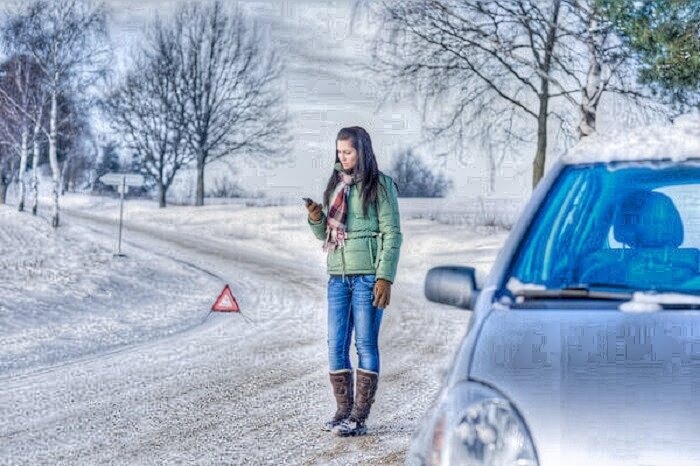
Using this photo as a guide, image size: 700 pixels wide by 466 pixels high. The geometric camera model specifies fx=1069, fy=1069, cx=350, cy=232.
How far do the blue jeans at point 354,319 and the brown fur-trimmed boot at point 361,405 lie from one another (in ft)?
0.18

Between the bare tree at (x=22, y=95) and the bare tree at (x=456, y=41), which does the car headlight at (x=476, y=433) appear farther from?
the bare tree at (x=22, y=95)

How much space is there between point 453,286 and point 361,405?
9.79 feet

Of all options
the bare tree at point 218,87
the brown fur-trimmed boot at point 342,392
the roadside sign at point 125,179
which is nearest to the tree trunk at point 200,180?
the bare tree at point 218,87

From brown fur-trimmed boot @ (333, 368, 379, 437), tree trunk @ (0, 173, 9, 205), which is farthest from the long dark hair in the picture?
tree trunk @ (0, 173, 9, 205)

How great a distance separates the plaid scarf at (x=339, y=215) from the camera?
250 inches

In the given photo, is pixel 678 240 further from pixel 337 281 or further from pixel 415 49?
pixel 415 49

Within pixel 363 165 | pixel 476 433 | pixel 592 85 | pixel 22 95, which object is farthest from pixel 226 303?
pixel 22 95

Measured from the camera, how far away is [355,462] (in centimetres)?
575

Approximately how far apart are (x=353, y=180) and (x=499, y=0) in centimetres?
2178

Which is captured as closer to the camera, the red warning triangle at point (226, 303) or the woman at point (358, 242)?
the woman at point (358, 242)

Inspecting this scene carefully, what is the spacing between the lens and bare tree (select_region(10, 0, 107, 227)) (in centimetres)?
4241

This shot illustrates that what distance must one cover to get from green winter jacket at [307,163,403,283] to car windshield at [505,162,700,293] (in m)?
2.21

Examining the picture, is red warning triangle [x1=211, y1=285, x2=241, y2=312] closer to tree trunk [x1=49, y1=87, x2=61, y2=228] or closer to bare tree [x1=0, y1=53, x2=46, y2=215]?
tree trunk [x1=49, y1=87, x2=61, y2=228]

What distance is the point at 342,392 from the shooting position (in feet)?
21.5
